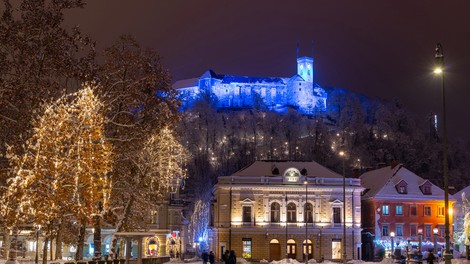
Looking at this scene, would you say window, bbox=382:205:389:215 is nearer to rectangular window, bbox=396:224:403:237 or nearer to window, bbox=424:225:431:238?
rectangular window, bbox=396:224:403:237

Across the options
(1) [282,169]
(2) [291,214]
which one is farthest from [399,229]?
(1) [282,169]

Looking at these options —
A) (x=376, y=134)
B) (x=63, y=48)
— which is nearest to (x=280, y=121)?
(x=376, y=134)

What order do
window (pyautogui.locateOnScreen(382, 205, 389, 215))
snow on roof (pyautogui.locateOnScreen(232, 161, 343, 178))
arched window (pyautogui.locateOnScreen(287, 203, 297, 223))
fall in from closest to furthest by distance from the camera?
1. arched window (pyautogui.locateOnScreen(287, 203, 297, 223))
2. snow on roof (pyautogui.locateOnScreen(232, 161, 343, 178))
3. window (pyautogui.locateOnScreen(382, 205, 389, 215))

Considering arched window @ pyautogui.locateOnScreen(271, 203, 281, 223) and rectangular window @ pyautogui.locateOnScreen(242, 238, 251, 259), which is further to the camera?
arched window @ pyautogui.locateOnScreen(271, 203, 281, 223)

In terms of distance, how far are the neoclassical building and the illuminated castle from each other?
111878mm

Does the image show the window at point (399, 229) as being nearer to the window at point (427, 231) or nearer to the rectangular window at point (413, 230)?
the rectangular window at point (413, 230)

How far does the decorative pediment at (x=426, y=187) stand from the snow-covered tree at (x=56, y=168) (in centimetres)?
5810

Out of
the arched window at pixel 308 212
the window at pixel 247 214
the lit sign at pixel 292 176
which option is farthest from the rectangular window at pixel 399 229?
the window at pixel 247 214

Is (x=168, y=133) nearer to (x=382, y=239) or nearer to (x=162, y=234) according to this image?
(x=162, y=234)

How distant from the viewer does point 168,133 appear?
37.6 meters

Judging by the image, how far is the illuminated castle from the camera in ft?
615

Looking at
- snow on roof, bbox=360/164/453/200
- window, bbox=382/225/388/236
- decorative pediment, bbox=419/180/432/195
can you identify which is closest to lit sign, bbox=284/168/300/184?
snow on roof, bbox=360/164/453/200

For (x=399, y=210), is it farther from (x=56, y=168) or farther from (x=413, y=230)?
(x=56, y=168)

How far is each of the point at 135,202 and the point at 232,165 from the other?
85.7 metres
